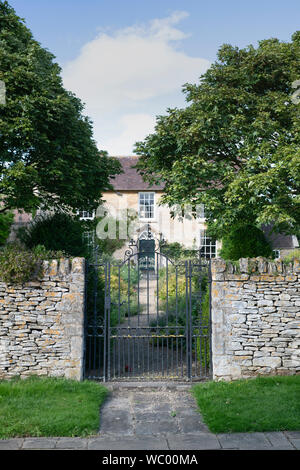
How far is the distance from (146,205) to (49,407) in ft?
68.7

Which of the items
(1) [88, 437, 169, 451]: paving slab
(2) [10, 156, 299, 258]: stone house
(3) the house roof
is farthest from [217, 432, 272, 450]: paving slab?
(3) the house roof

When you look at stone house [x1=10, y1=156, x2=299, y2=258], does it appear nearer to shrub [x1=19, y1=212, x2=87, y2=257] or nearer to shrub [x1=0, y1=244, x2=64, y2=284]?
shrub [x1=19, y1=212, x2=87, y2=257]

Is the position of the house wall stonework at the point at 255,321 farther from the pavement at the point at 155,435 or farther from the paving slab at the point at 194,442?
the paving slab at the point at 194,442

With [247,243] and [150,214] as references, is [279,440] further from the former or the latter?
[150,214]

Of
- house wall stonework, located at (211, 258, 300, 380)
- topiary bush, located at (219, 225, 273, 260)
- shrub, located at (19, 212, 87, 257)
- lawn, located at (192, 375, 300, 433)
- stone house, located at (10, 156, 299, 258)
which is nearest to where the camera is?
lawn, located at (192, 375, 300, 433)

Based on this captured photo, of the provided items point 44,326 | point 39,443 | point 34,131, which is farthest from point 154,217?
point 39,443

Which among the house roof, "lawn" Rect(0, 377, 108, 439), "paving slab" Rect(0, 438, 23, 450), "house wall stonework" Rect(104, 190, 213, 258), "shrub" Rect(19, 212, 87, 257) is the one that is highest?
the house roof

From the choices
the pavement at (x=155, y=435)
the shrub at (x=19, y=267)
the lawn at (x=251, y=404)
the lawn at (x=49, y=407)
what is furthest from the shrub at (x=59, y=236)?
the lawn at (x=251, y=404)

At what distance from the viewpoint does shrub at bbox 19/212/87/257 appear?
11078mm

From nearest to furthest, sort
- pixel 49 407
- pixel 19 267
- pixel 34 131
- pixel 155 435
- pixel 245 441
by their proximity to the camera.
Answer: pixel 245 441 → pixel 155 435 → pixel 49 407 → pixel 19 267 → pixel 34 131

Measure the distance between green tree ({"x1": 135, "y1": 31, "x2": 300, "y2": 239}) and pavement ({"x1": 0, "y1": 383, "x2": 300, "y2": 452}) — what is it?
655 centimetres

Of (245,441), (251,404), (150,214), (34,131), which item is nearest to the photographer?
(245,441)

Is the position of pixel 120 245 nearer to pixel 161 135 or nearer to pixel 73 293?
pixel 161 135

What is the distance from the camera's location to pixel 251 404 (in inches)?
246
